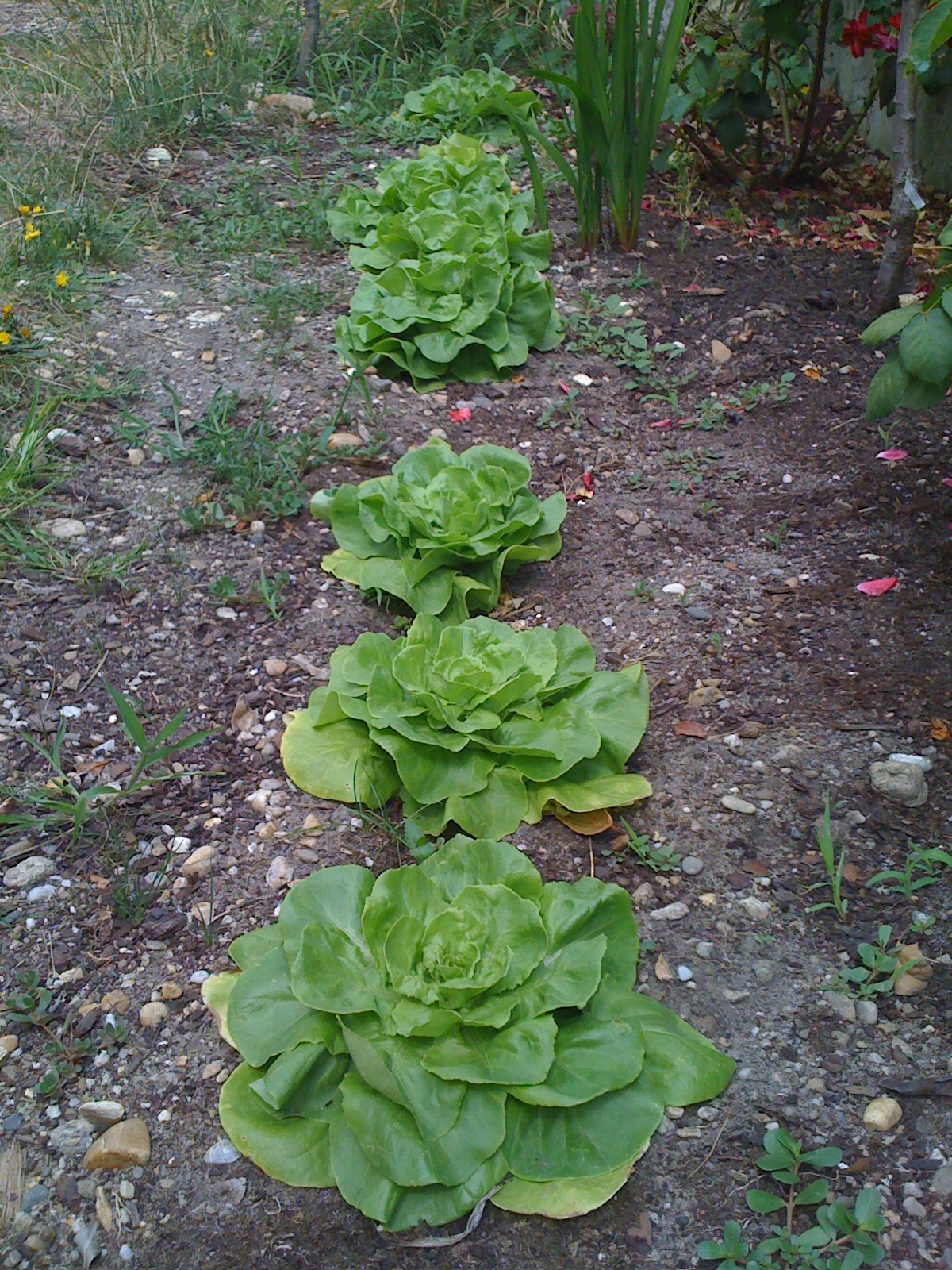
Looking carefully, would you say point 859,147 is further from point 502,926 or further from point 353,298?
point 502,926

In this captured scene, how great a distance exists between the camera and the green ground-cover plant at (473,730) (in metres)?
2.04

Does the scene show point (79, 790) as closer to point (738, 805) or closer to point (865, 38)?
point (738, 805)

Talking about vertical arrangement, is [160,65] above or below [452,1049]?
above

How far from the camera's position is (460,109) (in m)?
4.84

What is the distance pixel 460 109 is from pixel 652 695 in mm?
3507

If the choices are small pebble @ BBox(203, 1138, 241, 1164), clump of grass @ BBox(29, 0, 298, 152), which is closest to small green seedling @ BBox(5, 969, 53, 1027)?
small pebble @ BBox(203, 1138, 241, 1164)

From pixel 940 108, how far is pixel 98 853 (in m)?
3.73

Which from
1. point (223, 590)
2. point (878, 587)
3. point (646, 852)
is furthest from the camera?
point (223, 590)

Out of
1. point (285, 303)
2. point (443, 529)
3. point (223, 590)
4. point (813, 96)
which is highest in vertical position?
point (813, 96)

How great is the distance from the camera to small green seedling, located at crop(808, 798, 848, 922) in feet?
6.06

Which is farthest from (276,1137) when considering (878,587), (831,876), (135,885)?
(878,587)

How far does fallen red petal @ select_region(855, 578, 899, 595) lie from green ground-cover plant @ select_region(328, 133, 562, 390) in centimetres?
135

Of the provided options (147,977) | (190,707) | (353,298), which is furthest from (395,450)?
(147,977)

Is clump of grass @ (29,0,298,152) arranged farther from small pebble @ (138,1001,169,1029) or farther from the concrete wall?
small pebble @ (138,1001,169,1029)
